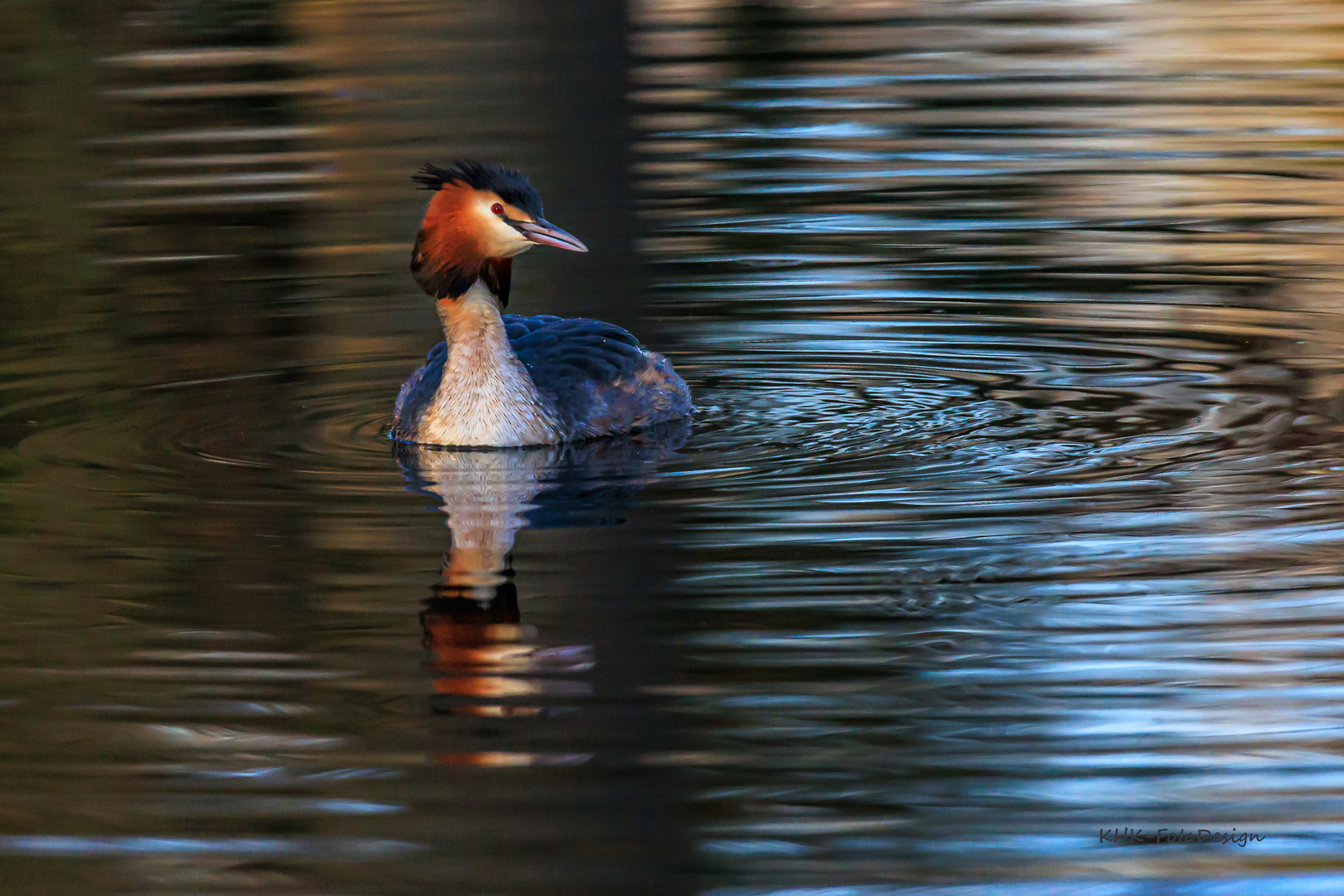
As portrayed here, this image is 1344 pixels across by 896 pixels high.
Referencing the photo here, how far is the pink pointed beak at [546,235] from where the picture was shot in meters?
8.54

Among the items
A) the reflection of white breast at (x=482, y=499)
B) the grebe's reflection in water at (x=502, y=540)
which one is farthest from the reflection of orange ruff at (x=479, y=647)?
the reflection of white breast at (x=482, y=499)

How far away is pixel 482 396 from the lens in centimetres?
905

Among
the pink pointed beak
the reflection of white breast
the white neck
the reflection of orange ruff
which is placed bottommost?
the reflection of orange ruff

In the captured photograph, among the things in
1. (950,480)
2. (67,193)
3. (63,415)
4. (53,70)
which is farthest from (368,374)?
(53,70)

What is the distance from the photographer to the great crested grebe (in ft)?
29.2

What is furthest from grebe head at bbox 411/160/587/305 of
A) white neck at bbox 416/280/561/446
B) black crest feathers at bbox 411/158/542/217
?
white neck at bbox 416/280/561/446

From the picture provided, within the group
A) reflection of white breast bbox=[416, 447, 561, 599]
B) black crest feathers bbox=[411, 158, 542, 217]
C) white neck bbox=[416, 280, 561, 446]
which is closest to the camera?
reflection of white breast bbox=[416, 447, 561, 599]

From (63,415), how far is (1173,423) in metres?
5.02

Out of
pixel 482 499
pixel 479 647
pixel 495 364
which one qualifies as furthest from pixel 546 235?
pixel 479 647

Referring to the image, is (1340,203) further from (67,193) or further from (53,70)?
(53,70)

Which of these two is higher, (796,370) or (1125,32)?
(1125,32)

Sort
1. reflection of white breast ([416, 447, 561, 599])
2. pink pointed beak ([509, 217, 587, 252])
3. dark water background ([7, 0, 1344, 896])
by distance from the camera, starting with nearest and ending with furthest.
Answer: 1. dark water background ([7, 0, 1344, 896])
2. reflection of white breast ([416, 447, 561, 599])
3. pink pointed beak ([509, 217, 587, 252])

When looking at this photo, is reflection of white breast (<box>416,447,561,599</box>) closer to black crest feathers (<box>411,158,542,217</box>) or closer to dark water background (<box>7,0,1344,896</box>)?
dark water background (<box>7,0,1344,896</box>)

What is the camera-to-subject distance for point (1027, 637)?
6262 mm
